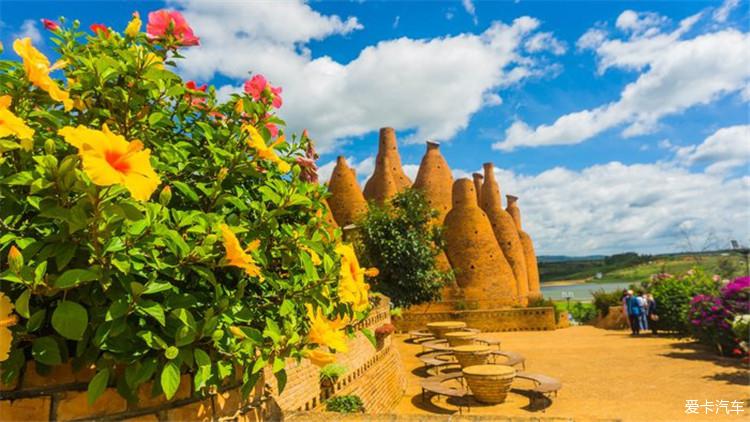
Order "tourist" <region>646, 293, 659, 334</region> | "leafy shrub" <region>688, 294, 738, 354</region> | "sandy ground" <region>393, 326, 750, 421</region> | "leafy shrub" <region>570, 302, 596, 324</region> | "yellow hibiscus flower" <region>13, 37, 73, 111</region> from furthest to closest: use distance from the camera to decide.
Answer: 1. "leafy shrub" <region>570, 302, 596, 324</region>
2. "tourist" <region>646, 293, 659, 334</region>
3. "leafy shrub" <region>688, 294, 738, 354</region>
4. "sandy ground" <region>393, 326, 750, 421</region>
5. "yellow hibiscus flower" <region>13, 37, 73, 111</region>

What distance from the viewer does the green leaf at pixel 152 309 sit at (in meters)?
1.28

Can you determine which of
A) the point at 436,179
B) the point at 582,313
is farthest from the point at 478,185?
the point at 582,313

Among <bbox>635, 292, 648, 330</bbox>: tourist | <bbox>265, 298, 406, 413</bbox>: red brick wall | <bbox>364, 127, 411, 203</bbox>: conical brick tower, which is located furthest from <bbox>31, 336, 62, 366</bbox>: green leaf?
<bbox>364, 127, 411, 203</bbox>: conical brick tower

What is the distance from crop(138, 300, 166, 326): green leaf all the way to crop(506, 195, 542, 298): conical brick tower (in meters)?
34.1

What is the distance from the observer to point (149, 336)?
1.35 meters

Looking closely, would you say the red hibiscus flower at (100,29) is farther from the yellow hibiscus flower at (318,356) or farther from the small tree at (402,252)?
the small tree at (402,252)

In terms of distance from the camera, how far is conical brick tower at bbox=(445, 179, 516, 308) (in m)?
24.2

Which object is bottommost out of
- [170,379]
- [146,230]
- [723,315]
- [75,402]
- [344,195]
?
[723,315]

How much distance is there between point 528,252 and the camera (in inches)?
1367

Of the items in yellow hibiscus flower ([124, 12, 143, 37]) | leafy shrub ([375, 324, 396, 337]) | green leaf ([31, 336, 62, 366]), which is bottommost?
leafy shrub ([375, 324, 396, 337])

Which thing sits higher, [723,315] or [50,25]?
[50,25]

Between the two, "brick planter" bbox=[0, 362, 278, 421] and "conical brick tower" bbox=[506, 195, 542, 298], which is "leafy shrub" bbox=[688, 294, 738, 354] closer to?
"brick planter" bbox=[0, 362, 278, 421]

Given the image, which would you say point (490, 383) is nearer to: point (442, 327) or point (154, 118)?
point (442, 327)

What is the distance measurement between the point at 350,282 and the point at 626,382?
10.1 metres
